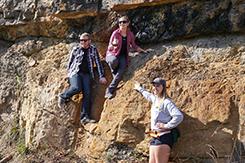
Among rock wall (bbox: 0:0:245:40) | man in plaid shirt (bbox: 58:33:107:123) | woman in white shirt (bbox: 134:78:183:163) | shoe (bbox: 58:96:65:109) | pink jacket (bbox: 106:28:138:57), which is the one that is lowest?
woman in white shirt (bbox: 134:78:183:163)

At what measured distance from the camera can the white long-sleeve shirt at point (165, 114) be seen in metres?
7.55

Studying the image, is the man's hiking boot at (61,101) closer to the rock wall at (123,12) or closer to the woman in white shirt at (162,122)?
the rock wall at (123,12)

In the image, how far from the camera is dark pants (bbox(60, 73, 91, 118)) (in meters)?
8.92

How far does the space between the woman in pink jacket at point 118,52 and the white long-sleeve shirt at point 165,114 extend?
1.24 m

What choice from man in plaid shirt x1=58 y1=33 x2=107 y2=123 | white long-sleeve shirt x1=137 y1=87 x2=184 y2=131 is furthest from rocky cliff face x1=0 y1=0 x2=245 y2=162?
white long-sleeve shirt x1=137 y1=87 x2=184 y2=131

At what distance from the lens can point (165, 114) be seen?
770 cm

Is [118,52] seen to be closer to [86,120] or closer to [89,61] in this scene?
[89,61]

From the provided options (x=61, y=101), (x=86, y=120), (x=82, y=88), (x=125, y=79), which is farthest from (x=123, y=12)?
(x=86, y=120)

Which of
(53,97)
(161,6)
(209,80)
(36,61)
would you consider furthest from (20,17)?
(209,80)

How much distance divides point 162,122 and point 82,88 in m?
1.91

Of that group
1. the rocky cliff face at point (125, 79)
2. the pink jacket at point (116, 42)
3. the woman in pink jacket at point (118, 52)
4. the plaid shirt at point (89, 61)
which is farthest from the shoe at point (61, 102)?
the pink jacket at point (116, 42)

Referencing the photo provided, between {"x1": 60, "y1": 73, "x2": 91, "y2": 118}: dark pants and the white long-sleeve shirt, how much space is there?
5.05 ft

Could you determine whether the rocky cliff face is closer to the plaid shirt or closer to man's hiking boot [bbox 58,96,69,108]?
man's hiking boot [bbox 58,96,69,108]

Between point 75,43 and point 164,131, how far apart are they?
325 cm
